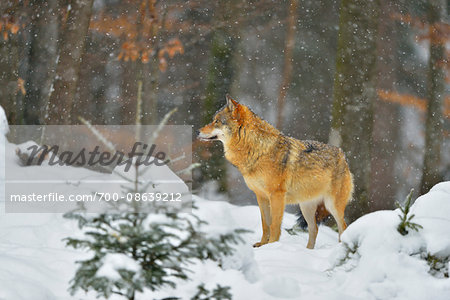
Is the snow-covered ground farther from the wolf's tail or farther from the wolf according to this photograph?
the wolf's tail

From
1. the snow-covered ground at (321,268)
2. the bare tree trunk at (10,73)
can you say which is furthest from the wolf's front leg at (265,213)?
the bare tree trunk at (10,73)

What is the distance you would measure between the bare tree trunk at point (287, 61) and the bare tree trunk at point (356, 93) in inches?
275

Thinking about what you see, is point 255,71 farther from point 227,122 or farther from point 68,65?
point 227,122

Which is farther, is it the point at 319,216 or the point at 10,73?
the point at 10,73

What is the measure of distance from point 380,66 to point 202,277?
13.0m

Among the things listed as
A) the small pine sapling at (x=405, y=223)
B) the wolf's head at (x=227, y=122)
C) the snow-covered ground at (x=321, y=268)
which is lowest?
the snow-covered ground at (x=321, y=268)

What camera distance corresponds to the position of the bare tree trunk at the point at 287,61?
48.2 feet

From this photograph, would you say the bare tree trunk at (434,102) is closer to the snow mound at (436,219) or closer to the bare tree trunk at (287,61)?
the bare tree trunk at (287,61)

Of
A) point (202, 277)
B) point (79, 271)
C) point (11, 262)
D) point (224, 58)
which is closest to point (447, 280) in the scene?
point (202, 277)

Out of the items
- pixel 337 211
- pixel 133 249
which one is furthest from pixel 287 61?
pixel 133 249

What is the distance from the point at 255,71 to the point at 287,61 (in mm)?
1193

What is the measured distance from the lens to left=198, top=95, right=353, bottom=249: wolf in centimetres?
546

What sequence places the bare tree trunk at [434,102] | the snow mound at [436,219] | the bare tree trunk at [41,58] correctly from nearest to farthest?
the snow mound at [436,219] < the bare tree trunk at [41,58] < the bare tree trunk at [434,102]

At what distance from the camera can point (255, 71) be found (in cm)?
1556
